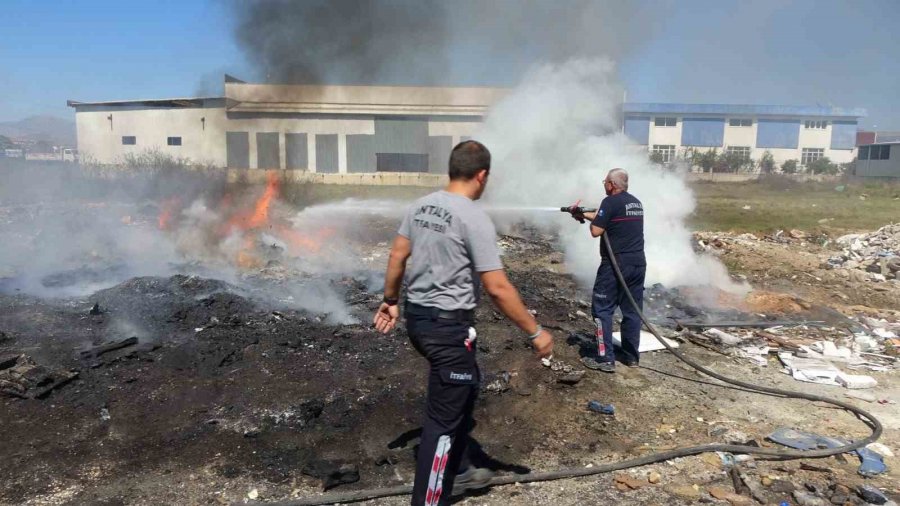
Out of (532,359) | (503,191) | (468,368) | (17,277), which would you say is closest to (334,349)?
(532,359)

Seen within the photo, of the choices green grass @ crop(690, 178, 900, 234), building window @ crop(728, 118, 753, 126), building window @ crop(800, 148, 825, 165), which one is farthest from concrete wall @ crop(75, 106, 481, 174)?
building window @ crop(800, 148, 825, 165)

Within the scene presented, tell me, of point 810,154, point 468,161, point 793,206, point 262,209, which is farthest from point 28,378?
point 810,154

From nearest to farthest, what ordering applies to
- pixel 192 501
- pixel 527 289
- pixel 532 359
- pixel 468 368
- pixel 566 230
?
1. pixel 468 368
2. pixel 192 501
3. pixel 532 359
4. pixel 527 289
5. pixel 566 230

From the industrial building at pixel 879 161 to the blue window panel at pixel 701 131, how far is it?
38.7 ft

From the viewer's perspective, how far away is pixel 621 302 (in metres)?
5.53

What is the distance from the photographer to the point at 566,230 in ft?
38.9

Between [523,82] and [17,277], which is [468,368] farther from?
[523,82]

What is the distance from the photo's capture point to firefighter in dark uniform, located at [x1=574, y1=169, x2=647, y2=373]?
17.6ft

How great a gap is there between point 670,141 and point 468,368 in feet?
170

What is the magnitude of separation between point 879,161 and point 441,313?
4470 cm

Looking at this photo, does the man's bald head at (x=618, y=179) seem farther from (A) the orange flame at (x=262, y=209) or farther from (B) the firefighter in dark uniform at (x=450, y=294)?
(A) the orange flame at (x=262, y=209)

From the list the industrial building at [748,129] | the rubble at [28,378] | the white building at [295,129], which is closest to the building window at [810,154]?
the industrial building at [748,129]

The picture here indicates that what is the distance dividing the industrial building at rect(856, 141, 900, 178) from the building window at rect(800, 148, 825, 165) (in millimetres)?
10960

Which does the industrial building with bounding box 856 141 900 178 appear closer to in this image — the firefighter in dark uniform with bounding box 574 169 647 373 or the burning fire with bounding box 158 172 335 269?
the burning fire with bounding box 158 172 335 269
